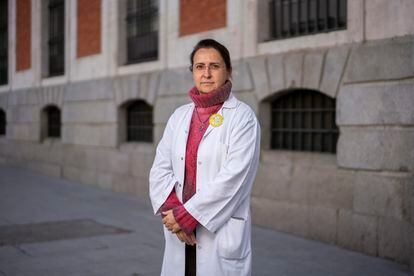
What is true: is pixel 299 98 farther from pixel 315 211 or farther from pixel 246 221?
pixel 246 221

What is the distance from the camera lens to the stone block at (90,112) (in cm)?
1234

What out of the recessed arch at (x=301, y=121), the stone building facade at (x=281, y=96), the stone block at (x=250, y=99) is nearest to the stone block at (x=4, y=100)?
the stone building facade at (x=281, y=96)

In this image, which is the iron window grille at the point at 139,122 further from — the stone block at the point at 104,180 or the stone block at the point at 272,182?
the stone block at the point at 272,182

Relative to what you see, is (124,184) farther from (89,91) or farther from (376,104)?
(376,104)

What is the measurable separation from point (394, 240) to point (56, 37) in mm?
11880

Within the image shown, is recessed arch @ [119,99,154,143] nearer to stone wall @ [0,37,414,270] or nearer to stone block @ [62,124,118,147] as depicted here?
stone block @ [62,124,118,147]

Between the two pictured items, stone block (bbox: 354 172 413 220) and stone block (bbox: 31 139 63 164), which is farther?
stone block (bbox: 31 139 63 164)

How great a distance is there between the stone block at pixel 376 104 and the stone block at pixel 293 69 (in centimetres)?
77

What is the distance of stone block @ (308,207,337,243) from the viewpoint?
7.07 metres

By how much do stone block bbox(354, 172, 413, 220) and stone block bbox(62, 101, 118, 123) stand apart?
670 centimetres

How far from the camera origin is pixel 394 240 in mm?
6273

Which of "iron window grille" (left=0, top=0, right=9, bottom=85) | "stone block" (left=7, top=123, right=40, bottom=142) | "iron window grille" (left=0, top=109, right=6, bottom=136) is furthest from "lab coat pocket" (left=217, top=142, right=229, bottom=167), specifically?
"iron window grille" (left=0, top=109, right=6, bottom=136)

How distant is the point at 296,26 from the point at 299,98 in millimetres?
1096

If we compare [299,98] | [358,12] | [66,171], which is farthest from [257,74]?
[66,171]
